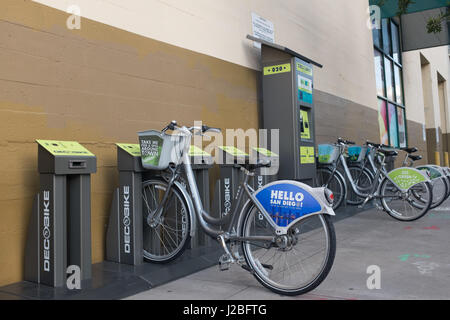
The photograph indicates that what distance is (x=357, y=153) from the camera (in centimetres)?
615

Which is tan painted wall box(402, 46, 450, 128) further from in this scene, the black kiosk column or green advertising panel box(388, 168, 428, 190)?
the black kiosk column

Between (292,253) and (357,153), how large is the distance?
396 cm

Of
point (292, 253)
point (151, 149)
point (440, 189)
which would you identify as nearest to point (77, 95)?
point (151, 149)

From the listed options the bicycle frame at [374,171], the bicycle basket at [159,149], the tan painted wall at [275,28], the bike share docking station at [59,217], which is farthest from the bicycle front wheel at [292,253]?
the bicycle frame at [374,171]

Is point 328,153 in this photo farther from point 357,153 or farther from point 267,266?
point 267,266

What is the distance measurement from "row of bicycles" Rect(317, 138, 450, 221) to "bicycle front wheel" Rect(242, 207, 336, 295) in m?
2.83

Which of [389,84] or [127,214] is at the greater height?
[389,84]

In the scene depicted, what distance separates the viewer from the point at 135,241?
3045mm

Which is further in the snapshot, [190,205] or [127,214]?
[127,214]

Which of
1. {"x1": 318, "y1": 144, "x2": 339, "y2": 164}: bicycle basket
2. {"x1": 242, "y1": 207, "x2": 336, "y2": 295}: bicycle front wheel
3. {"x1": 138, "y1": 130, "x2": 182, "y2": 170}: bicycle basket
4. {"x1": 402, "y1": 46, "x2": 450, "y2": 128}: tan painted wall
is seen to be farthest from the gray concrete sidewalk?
{"x1": 402, "y1": 46, "x2": 450, "y2": 128}: tan painted wall

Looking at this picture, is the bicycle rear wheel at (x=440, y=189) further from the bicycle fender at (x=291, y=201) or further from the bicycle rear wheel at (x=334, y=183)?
the bicycle fender at (x=291, y=201)

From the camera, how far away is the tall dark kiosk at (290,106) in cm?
485

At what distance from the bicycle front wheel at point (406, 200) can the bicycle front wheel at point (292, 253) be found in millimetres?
2790

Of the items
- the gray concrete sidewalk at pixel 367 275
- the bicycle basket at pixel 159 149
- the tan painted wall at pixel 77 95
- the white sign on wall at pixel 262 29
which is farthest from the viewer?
the white sign on wall at pixel 262 29
